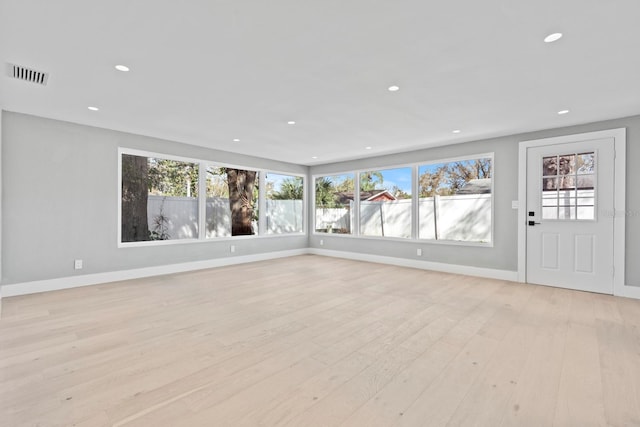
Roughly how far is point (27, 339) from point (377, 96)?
4047 mm

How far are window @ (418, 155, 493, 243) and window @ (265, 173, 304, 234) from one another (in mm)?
3207

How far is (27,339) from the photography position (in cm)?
259

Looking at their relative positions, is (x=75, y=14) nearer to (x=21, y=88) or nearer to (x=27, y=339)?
(x=21, y=88)

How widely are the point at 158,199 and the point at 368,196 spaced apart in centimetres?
437

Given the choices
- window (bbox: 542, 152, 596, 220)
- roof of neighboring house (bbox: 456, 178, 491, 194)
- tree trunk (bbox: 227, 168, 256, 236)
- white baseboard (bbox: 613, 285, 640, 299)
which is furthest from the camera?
tree trunk (bbox: 227, 168, 256, 236)

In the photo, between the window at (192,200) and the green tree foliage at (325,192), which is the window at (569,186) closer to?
the green tree foliage at (325,192)

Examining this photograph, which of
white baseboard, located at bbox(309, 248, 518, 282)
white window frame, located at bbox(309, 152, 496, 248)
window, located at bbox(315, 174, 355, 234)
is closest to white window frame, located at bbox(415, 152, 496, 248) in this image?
white window frame, located at bbox(309, 152, 496, 248)

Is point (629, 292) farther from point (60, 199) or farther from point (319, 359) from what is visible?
point (60, 199)

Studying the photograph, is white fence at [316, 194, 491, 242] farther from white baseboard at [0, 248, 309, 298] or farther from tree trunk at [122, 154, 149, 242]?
tree trunk at [122, 154, 149, 242]

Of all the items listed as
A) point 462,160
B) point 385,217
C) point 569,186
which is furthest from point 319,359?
point 385,217

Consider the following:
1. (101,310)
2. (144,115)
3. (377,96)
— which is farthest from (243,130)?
(101,310)

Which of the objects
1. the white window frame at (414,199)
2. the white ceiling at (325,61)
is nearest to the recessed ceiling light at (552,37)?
the white ceiling at (325,61)

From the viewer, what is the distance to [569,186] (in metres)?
→ 4.38

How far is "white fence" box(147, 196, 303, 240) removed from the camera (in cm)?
534
